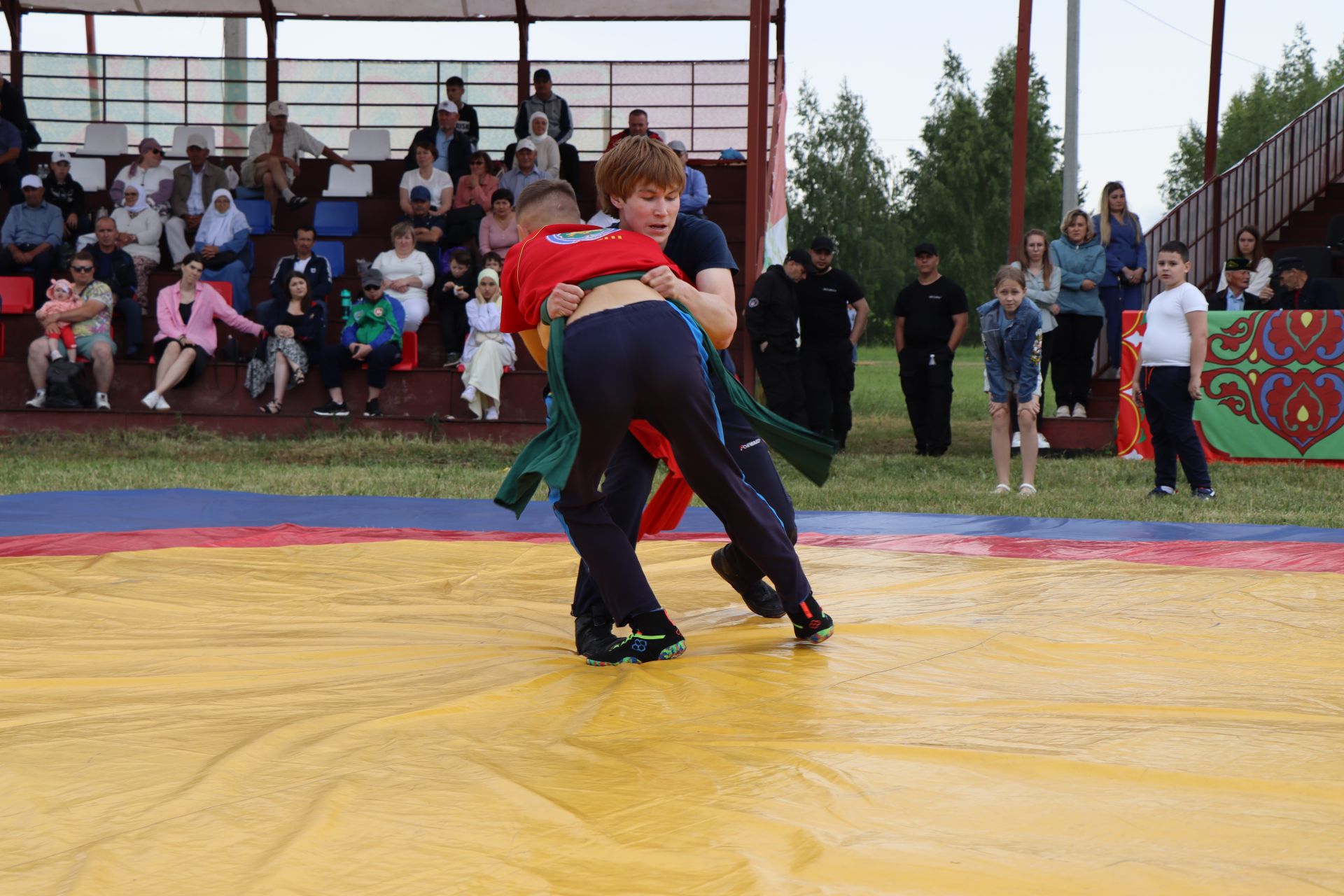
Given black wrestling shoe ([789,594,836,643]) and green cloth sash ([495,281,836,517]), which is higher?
green cloth sash ([495,281,836,517])

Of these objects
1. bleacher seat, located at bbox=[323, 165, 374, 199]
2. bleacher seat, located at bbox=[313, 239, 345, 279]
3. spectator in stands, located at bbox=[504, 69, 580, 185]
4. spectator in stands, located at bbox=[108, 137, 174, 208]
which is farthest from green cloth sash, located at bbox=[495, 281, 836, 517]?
bleacher seat, located at bbox=[323, 165, 374, 199]

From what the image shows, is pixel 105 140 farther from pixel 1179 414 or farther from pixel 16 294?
pixel 1179 414

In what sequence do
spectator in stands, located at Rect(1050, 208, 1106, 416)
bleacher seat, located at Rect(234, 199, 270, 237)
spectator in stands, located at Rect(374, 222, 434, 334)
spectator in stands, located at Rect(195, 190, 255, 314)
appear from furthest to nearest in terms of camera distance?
bleacher seat, located at Rect(234, 199, 270, 237)
spectator in stands, located at Rect(195, 190, 255, 314)
spectator in stands, located at Rect(374, 222, 434, 334)
spectator in stands, located at Rect(1050, 208, 1106, 416)

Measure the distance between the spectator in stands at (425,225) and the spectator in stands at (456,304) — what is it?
434mm

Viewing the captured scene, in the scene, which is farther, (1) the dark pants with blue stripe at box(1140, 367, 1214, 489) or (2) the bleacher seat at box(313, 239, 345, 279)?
(2) the bleacher seat at box(313, 239, 345, 279)

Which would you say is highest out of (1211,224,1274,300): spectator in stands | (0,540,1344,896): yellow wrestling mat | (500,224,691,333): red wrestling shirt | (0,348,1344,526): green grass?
(1211,224,1274,300): spectator in stands

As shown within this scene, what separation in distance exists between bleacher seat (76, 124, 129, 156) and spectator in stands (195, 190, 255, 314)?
10.7ft

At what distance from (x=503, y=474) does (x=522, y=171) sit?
13.7ft

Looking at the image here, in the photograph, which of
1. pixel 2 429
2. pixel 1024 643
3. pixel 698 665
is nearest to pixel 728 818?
pixel 698 665

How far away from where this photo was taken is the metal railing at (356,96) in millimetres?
14109

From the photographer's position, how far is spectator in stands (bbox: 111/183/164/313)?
36.6ft

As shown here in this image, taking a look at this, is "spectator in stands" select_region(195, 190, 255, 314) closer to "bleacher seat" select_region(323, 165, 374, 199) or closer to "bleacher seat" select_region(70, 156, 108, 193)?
"bleacher seat" select_region(323, 165, 374, 199)

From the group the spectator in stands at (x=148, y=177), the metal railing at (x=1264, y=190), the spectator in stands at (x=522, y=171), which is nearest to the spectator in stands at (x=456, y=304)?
the spectator in stands at (x=522, y=171)

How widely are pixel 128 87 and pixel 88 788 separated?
1440 cm
